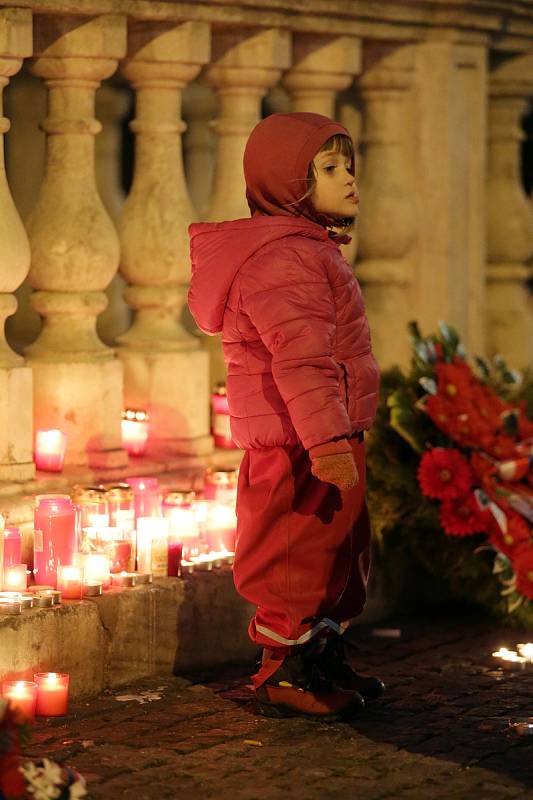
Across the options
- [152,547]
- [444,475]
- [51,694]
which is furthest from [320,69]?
[51,694]

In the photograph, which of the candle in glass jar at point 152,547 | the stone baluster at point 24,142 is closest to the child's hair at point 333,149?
the candle in glass jar at point 152,547

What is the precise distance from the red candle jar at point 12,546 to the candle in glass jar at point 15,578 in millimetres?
23

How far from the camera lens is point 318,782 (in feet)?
16.1

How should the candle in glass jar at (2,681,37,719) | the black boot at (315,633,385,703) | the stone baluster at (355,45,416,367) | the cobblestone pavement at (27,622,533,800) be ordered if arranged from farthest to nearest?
the stone baluster at (355,45,416,367) → the black boot at (315,633,385,703) → the candle in glass jar at (2,681,37,719) → the cobblestone pavement at (27,622,533,800)

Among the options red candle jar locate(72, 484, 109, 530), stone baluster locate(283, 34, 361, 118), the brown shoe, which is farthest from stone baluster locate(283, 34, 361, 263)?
the brown shoe

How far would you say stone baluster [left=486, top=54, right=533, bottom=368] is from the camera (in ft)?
28.1

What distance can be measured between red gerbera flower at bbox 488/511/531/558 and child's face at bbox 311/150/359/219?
145 centimetres

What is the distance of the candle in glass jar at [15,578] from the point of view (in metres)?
5.68

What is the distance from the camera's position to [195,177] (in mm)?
8992

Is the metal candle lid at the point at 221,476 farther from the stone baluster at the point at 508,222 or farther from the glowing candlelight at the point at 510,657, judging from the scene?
the stone baluster at the point at 508,222

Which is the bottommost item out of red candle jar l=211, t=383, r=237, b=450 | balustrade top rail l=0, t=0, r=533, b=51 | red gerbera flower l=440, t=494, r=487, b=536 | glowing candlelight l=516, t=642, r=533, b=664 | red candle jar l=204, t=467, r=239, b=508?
glowing candlelight l=516, t=642, r=533, b=664

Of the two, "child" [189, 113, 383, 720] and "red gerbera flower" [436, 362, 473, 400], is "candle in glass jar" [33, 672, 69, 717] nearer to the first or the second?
"child" [189, 113, 383, 720]

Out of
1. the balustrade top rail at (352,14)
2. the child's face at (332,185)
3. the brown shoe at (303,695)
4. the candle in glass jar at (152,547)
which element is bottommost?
the brown shoe at (303,695)

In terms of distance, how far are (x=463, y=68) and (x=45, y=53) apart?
7.51 ft
